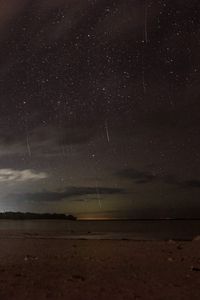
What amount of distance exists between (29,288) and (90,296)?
62.6 inches

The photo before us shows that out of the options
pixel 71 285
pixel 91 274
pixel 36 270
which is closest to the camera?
pixel 71 285

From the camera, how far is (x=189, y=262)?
1353cm

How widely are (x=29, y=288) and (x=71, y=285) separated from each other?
876 millimetres

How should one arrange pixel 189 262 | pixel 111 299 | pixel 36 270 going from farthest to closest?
pixel 189 262, pixel 36 270, pixel 111 299

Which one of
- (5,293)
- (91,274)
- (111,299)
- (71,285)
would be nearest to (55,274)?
(91,274)

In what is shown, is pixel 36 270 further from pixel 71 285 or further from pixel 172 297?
pixel 172 297

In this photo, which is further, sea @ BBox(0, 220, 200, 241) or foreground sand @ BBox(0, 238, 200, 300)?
sea @ BBox(0, 220, 200, 241)

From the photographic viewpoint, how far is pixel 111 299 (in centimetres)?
858

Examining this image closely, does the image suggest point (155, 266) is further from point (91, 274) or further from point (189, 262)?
point (91, 274)

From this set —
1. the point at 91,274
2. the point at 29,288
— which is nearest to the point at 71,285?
the point at 29,288

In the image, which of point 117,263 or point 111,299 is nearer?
point 111,299

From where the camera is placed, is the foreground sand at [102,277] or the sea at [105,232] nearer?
the foreground sand at [102,277]

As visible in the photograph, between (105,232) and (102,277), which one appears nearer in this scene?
(102,277)

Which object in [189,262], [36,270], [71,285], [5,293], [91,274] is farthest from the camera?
[189,262]
